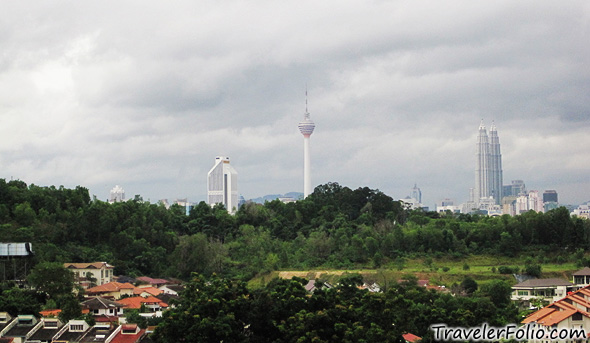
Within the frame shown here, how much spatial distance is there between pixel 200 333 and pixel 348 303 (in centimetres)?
528

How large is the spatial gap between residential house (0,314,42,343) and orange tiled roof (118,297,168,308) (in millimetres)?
7124

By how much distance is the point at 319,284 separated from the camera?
3322 centimetres

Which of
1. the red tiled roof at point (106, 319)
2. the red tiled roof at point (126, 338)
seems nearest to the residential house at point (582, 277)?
the red tiled roof at point (106, 319)

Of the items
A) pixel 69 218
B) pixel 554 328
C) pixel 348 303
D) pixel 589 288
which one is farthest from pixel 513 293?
pixel 69 218

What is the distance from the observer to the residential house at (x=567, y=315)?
107 ft

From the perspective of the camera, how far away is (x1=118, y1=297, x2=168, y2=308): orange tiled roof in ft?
148

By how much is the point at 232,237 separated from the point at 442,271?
758 inches

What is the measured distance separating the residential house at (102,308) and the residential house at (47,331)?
4103 millimetres

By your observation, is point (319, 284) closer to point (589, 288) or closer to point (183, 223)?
point (589, 288)

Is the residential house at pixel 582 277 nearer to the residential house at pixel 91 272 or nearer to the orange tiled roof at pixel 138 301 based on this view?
the orange tiled roof at pixel 138 301

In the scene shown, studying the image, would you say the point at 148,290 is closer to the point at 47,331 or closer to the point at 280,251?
the point at 47,331

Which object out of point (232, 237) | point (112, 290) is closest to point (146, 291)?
point (112, 290)

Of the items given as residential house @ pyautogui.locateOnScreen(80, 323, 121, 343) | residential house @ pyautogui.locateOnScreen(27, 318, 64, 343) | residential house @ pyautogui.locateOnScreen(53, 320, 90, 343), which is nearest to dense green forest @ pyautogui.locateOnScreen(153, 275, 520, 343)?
residential house @ pyautogui.locateOnScreen(80, 323, 121, 343)

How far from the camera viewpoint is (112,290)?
48.7 metres
